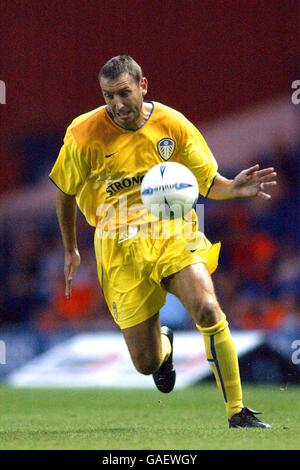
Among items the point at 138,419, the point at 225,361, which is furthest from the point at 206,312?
the point at 138,419

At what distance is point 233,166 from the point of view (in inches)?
616

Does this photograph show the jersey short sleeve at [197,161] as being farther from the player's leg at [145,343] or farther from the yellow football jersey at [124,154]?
the player's leg at [145,343]

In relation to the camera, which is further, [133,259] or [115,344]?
[115,344]

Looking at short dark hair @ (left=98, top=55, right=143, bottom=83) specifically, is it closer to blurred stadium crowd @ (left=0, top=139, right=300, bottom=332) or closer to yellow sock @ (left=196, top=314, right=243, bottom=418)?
yellow sock @ (left=196, top=314, right=243, bottom=418)

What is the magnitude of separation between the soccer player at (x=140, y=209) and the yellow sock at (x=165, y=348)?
0.41ft

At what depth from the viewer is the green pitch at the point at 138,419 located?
19.9 ft

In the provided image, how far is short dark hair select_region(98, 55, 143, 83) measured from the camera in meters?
6.99

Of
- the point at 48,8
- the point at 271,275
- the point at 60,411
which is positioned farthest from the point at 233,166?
the point at 60,411

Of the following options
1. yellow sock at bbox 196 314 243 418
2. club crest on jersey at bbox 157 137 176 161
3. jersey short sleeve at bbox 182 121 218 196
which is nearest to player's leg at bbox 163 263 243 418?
yellow sock at bbox 196 314 243 418

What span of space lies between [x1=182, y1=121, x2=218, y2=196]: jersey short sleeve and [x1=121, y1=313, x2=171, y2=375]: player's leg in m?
1.01

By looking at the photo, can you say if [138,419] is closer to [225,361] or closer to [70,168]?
[225,361]

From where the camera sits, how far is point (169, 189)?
267 inches
